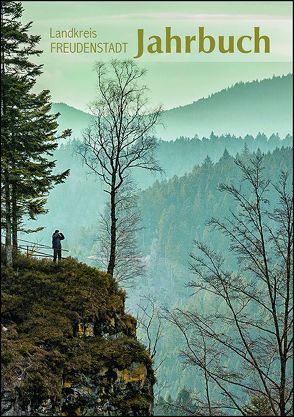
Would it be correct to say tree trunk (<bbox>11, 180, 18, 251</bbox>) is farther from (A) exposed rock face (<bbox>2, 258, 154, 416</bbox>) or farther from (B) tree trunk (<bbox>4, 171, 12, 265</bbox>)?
(A) exposed rock face (<bbox>2, 258, 154, 416</bbox>)

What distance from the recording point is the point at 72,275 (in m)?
18.8

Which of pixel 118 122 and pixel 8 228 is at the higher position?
pixel 118 122

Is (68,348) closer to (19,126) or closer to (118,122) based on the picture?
(19,126)

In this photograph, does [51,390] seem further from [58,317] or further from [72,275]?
[72,275]

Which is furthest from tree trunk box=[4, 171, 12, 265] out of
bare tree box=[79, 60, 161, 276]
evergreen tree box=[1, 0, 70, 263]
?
bare tree box=[79, 60, 161, 276]

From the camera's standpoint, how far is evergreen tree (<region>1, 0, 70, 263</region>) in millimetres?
18359

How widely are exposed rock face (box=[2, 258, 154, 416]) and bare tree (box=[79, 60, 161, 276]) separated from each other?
14.1 ft

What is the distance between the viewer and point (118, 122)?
893 inches

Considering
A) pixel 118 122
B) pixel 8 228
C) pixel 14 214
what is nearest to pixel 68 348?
pixel 8 228

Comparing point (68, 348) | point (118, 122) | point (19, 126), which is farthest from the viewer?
point (118, 122)

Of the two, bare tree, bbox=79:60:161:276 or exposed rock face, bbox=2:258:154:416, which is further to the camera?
bare tree, bbox=79:60:161:276

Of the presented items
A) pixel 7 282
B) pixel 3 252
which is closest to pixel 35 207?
pixel 3 252

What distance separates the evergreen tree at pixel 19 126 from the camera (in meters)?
18.4

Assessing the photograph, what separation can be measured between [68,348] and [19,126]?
8056mm
